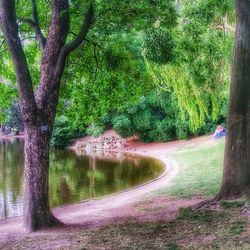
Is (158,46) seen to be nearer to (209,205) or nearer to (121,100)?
(121,100)

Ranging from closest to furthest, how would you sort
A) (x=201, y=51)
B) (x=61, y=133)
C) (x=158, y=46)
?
(x=158, y=46) < (x=201, y=51) < (x=61, y=133)

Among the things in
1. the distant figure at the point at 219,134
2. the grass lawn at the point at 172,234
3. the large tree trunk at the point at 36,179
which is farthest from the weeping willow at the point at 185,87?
the distant figure at the point at 219,134

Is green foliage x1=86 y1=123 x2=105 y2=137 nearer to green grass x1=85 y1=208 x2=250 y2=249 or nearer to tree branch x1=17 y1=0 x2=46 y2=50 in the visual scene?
tree branch x1=17 y1=0 x2=46 y2=50

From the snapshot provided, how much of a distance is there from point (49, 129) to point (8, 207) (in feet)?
24.1

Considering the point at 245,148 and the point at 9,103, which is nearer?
the point at 245,148

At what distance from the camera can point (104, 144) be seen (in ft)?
130

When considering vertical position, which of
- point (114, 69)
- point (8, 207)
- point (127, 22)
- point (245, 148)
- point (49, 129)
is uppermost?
point (127, 22)

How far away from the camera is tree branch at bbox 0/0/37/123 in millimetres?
8867

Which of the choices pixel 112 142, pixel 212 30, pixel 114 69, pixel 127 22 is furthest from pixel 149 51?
pixel 112 142

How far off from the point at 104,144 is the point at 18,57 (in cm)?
3084

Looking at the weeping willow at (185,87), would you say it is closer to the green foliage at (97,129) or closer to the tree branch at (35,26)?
the tree branch at (35,26)

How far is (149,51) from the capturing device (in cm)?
1071

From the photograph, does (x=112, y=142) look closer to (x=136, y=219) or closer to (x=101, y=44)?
(x=101, y=44)

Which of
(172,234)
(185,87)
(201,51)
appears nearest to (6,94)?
(185,87)
